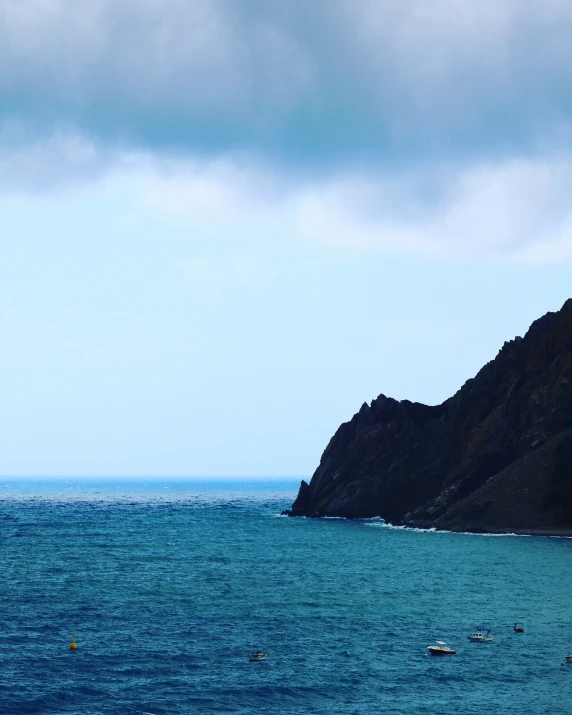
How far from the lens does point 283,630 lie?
257 feet

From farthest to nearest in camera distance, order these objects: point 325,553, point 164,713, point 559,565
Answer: point 325,553 < point 559,565 < point 164,713

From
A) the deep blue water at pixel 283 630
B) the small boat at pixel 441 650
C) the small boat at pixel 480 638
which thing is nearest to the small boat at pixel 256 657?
the deep blue water at pixel 283 630

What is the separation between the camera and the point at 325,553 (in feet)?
475

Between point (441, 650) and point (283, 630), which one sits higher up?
point (441, 650)

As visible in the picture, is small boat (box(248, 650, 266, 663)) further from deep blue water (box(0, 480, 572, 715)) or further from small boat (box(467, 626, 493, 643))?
small boat (box(467, 626, 493, 643))

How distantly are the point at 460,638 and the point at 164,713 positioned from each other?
103 ft

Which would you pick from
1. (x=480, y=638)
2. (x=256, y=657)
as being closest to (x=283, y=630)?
(x=256, y=657)

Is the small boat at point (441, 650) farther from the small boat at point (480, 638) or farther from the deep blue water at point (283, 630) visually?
the small boat at point (480, 638)

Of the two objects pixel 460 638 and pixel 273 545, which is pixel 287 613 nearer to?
pixel 460 638

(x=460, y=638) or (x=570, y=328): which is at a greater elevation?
(x=570, y=328)

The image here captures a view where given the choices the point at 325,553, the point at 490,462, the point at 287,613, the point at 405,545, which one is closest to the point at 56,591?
the point at 287,613

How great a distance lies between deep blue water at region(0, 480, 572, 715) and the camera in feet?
190

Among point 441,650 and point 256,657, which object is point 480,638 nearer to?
point 441,650

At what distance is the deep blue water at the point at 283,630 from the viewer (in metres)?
58.0
